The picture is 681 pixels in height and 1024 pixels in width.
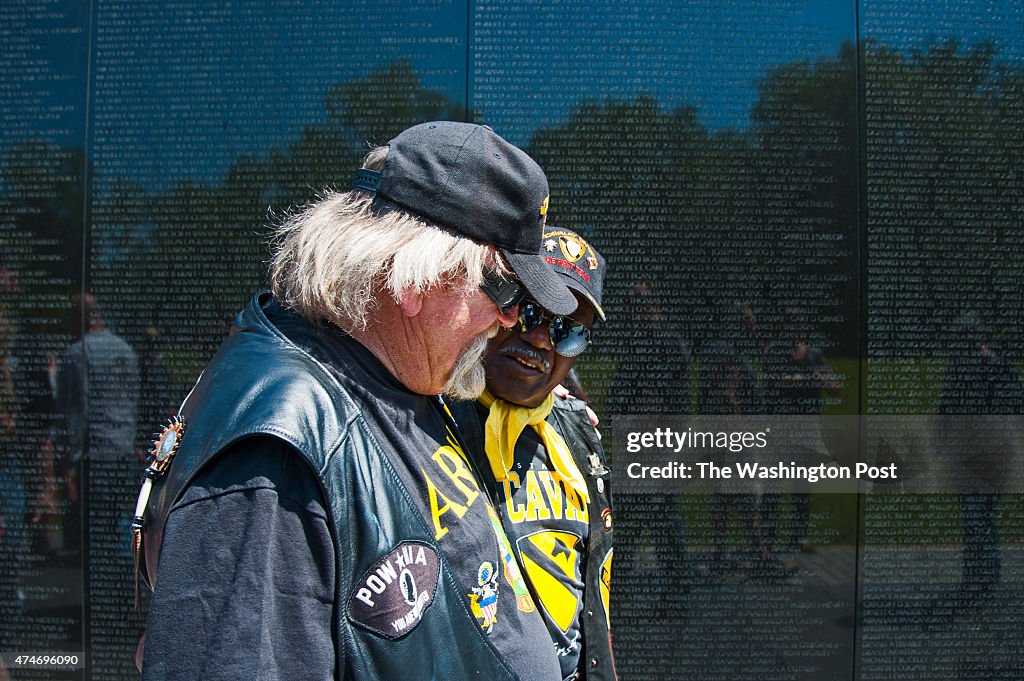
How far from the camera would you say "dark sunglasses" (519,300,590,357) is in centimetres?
225

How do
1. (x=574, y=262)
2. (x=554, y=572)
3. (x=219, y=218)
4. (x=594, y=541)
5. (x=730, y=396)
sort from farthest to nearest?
(x=219, y=218) < (x=730, y=396) < (x=574, y=262) < (x=594, y=541) < (x=554, y=572)

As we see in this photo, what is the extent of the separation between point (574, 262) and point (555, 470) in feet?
2.12

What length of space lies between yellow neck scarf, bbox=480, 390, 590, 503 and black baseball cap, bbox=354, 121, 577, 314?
0.95 m

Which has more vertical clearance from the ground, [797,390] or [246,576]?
[246,576]

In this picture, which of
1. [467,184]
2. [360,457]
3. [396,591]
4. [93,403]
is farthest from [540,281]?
[93,403]

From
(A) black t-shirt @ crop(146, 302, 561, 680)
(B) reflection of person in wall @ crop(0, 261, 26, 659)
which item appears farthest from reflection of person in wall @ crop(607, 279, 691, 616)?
(B) reflection of person in wall @ crop(0, 261, 26, 659)

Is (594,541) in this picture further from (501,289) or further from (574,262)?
(501,289)

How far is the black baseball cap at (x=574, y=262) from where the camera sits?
7.27 feet

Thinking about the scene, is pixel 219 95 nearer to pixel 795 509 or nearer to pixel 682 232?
pixel 682 232

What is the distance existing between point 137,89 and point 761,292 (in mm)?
3355

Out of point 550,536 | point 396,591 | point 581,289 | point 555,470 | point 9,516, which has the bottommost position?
point 9,516

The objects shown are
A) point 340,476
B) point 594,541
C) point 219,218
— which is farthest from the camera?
point 219,218

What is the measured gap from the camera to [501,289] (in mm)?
1244

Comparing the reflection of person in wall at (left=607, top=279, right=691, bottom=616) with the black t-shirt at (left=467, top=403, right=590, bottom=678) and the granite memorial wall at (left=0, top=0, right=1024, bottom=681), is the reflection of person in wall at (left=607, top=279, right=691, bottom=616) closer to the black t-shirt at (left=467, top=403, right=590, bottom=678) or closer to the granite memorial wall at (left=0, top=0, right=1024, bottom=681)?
the granite memorial wall at (left=0, top=0, right=1024, bottom=681)
